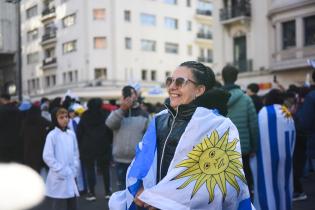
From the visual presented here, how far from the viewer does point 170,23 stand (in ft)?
164

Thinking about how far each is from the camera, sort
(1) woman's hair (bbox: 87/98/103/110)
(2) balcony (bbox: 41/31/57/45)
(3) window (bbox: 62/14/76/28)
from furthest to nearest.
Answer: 1. (2) balcony (bbox: 41/31/57/45)
2. (3) window (bbox: 62/14/76/28)
3. (1) woman's hair (bbox: 87/98/103/110)

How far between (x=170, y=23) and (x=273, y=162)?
4463 cm

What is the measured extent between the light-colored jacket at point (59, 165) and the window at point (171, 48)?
43214 millimetres

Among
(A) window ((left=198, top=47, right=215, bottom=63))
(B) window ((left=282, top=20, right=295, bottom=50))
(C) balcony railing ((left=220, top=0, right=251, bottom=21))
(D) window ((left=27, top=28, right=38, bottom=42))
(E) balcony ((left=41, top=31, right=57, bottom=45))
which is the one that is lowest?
(B) window ((left=282, top=20, right=295, bottom=50))

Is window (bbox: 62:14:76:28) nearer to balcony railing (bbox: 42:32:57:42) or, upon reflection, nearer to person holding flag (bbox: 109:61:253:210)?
balcony railing (bbox: 42:32:57:42)

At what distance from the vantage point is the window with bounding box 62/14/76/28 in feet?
153

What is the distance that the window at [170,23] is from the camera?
49500mm

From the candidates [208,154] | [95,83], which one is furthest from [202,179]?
Result: [95,83]

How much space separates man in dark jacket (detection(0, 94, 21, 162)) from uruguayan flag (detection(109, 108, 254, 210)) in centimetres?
543

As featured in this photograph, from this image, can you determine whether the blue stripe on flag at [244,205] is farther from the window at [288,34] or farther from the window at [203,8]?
the window at [203,8]

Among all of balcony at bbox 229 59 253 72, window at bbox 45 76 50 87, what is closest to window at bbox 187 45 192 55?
window at bbox 45 76 50 87

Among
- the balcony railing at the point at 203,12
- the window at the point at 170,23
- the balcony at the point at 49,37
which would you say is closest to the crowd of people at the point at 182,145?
the window at the point at 170,23

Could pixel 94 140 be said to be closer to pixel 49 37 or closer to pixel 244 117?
pixel 244 117

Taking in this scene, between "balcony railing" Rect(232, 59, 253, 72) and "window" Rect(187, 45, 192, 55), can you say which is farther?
"window" Rect(187, 45, 192, 55)
